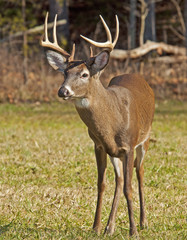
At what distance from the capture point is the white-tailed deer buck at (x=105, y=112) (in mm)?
3906

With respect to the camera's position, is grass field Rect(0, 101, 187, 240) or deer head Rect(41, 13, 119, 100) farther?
grass field Rect(0, 101, 187, 240)

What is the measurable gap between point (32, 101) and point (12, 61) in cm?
143

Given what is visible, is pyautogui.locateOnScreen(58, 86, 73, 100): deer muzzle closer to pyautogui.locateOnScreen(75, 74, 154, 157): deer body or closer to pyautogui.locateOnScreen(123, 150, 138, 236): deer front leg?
pyautogui.locateOnScreen(75, 74, 154, 157): deer body

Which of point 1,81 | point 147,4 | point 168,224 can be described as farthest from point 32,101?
point 168,224

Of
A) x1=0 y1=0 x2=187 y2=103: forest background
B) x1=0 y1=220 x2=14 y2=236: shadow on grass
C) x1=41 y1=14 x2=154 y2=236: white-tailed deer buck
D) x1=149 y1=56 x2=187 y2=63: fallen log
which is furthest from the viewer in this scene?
x1=149 y1=56 x2=187 y2=63: fallen log

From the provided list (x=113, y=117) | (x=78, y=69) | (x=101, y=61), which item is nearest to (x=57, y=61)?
(x=78, y=69)

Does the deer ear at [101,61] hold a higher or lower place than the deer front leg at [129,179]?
higher

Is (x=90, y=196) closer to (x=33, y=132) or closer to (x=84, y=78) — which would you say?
(x=84, y=78)

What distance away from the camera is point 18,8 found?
67.1 feet

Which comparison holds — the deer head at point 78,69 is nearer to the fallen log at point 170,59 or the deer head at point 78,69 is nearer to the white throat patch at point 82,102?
the white throat patch at point 82,102

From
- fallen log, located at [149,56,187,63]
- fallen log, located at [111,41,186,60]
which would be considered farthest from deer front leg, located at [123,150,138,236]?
fallen log, located at [149,56,187,63]

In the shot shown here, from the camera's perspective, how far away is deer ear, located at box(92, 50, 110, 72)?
3934mm

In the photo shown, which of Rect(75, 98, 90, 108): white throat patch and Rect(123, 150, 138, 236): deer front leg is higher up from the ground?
Rect(75, 98, 90, 108): white throat patch

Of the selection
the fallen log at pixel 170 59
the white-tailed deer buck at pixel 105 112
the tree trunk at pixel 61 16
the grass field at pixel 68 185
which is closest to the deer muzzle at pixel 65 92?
the white-tailed deer buck at pixel 105 112
